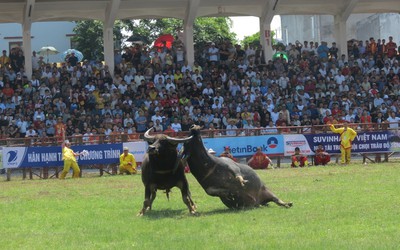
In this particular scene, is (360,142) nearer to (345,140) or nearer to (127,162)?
(345,140)

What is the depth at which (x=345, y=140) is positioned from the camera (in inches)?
1116

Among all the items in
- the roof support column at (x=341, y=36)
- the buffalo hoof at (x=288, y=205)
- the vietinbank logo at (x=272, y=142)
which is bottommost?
the buffalo hoof at (x=288, y=205)

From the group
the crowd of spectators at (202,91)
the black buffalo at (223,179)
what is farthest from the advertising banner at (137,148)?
the black buffalo at (223,179)

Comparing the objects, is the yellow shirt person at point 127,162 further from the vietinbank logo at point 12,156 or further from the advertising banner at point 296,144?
the advertising banner at point 296,144

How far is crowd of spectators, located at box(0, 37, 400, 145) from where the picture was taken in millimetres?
31219

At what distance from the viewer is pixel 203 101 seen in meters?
33.9

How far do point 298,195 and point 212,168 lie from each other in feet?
9.84

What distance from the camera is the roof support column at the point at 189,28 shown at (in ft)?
123

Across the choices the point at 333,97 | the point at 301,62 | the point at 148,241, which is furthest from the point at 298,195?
the point at 301,62

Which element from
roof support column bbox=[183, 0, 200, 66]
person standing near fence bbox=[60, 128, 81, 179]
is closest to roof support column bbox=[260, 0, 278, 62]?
roof support column bbox=[183, 0, 200, 66]

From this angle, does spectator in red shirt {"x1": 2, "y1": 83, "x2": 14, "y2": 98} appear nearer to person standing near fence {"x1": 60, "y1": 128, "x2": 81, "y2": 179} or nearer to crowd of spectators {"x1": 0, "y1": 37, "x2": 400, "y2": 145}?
crowd of spectators {"x1": 0, "y1": 37, "x2": 400, "y2": 145}

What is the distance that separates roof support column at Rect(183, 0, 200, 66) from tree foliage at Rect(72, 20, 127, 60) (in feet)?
76.2

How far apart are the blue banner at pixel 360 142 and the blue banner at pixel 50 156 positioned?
7.40 metres

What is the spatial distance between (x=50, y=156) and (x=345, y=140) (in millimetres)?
10781
